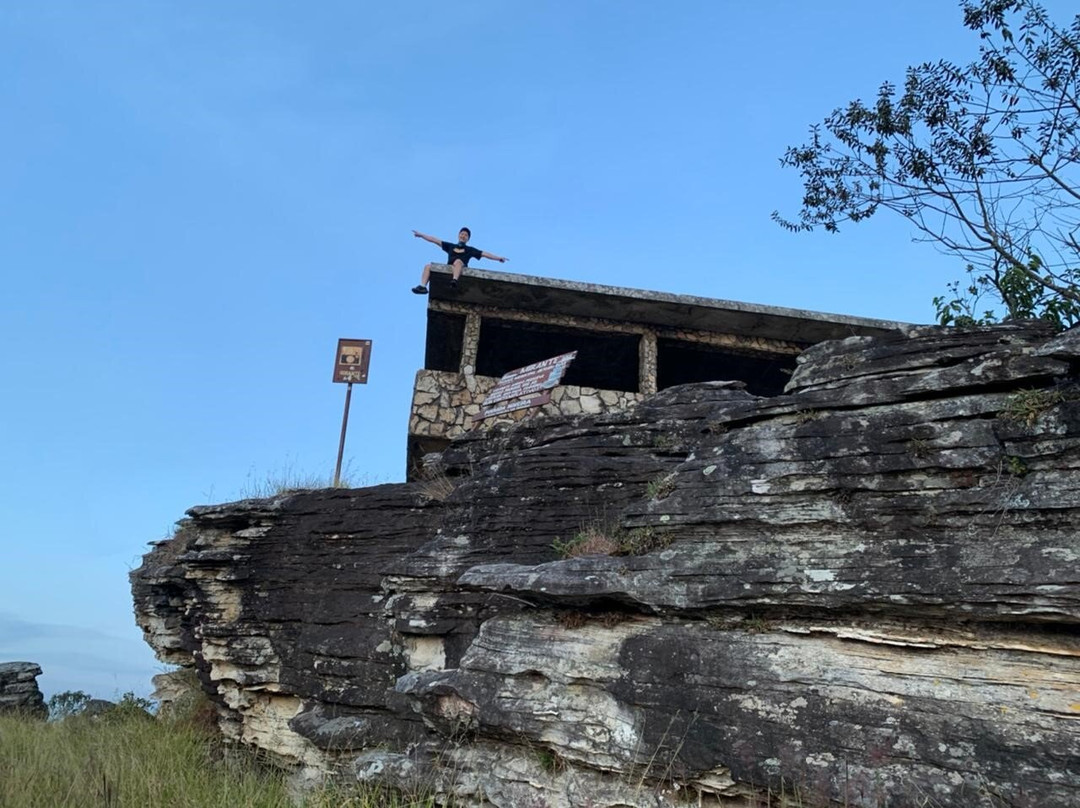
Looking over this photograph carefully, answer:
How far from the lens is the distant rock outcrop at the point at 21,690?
18609mm

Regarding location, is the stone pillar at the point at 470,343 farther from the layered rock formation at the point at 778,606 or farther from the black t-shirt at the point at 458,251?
the layered rock formation at the point at 778,606

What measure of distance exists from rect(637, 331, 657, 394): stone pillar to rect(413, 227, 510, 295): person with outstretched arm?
338 centimetres

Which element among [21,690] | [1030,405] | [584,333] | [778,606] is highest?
[584,333]

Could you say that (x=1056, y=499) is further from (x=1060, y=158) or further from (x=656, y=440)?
(x=1060, y=158)

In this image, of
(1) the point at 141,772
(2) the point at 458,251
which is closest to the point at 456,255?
(2) the point at 458,251

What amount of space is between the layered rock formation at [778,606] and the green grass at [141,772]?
0.79 m

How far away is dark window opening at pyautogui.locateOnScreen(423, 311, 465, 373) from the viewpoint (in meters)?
16.5

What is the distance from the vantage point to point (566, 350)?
17.7m

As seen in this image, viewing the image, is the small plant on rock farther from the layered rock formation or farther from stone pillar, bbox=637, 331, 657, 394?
stone pillar, bbox=637, 331, 657, 394

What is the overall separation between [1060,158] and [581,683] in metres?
9.69

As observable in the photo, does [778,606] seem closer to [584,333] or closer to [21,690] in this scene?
[584,333]

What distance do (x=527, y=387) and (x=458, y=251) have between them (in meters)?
3.81

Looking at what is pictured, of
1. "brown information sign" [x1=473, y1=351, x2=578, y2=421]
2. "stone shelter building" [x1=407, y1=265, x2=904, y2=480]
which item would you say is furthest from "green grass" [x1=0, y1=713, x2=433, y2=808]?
"brown information sign" [x1=473, y1=351, x2=578, y2=421]

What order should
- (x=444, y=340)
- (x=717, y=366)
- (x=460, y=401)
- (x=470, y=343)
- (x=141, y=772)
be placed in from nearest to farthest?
(x=141, y=772) < (x=460, y=401) < (x=470, y=343) < (x=444, y=340) < (x=717, y=366)
